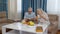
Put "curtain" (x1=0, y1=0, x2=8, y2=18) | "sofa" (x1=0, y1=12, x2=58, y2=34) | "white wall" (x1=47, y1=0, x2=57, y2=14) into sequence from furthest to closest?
"curtain" (x1=0, y1=0, x2=8, y2=18), "white wall" (x1=47, y1=0, x2=57, y2=14), "sofa" (x1=0, y1=12, x2=58, y2=34)

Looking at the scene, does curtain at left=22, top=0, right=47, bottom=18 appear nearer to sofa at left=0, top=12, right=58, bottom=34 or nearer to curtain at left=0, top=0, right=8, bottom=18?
curtain at left=0, top=0, right=8, bottom=18

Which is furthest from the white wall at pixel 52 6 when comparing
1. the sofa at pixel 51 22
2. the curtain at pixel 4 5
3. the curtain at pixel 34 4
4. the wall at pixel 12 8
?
the curtain at pixel 4 5

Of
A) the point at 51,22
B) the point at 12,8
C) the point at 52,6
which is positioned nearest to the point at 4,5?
the point at 12,8

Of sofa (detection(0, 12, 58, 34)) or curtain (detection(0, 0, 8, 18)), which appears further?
curtain (detection(0, 0, 8, 18))

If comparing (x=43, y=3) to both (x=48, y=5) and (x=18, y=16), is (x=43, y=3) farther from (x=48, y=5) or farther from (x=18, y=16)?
(x=18, y=16)

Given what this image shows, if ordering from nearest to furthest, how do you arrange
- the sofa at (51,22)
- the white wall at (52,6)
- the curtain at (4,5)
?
the sofa at (51,22)
the white wall at (52,6)
the curtain at (4,5)

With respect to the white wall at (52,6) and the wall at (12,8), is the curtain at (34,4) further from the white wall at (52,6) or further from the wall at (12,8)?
the wall at (12,8)

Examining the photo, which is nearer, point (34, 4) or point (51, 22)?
point (51, 22)

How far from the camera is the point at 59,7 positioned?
14.8 ft

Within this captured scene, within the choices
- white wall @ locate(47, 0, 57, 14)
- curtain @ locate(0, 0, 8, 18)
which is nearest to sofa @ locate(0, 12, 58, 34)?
curtain @ locate(0, 0, 8, 18)

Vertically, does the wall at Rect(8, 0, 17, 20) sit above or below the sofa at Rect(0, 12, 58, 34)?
above

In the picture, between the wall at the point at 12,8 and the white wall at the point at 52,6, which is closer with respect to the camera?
the white wall at the point at 52,6

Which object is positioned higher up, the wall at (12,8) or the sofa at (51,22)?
the wall at (12,8)

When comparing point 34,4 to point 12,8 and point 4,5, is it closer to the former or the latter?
point 12,8
